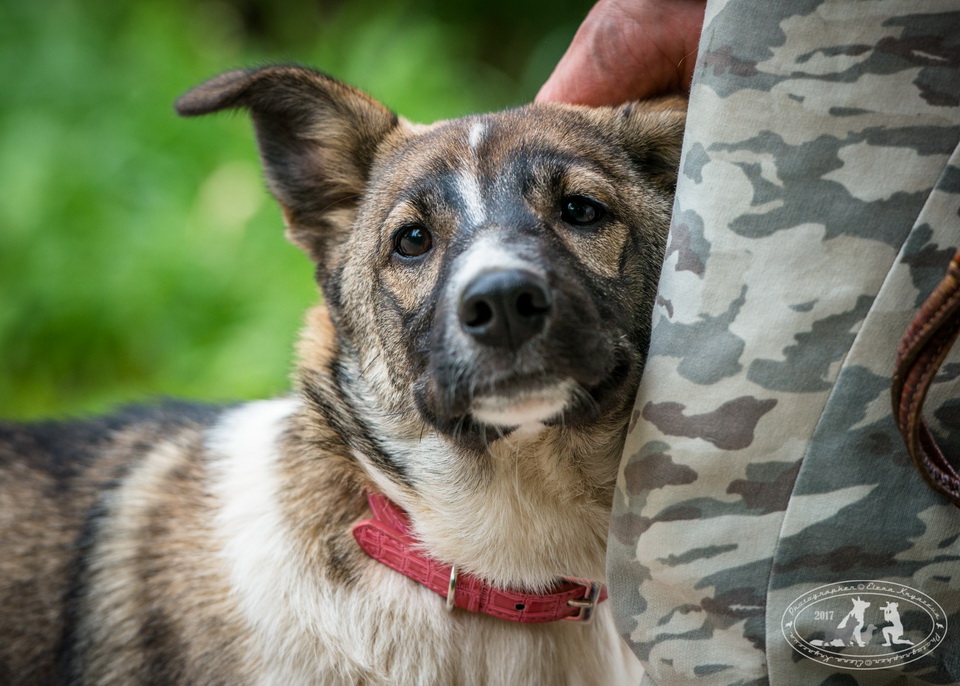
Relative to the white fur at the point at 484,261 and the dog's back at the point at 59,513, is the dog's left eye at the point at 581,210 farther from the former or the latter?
the dog's back at the point at 59,513


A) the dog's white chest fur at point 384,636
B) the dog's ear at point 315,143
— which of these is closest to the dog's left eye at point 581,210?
the dog's ear at point 315,143

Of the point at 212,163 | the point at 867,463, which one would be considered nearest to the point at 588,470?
the point at 867,463

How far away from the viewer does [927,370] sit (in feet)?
5.59

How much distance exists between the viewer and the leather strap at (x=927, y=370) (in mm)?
1655

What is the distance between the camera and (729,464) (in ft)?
6.32

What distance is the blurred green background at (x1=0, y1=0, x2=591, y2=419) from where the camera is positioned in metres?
6.03

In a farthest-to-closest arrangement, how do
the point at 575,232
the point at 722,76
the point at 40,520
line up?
the point at 40,520
the point at 575,232
the point at 722,76

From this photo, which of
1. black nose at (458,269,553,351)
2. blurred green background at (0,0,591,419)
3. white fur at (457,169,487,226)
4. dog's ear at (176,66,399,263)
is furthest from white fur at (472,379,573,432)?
blurred green background at (0,0,591,419)

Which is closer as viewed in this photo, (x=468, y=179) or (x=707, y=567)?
(x=707, y=567)

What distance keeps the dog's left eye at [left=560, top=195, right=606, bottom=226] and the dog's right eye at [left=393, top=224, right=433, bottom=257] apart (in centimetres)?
40

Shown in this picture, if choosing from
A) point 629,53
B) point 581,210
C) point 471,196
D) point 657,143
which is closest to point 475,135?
point 471,196

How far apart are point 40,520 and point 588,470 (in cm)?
190

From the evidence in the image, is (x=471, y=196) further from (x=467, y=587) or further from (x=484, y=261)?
(x=467, y=587)

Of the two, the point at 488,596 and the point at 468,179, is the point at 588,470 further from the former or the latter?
the point at 468,179
